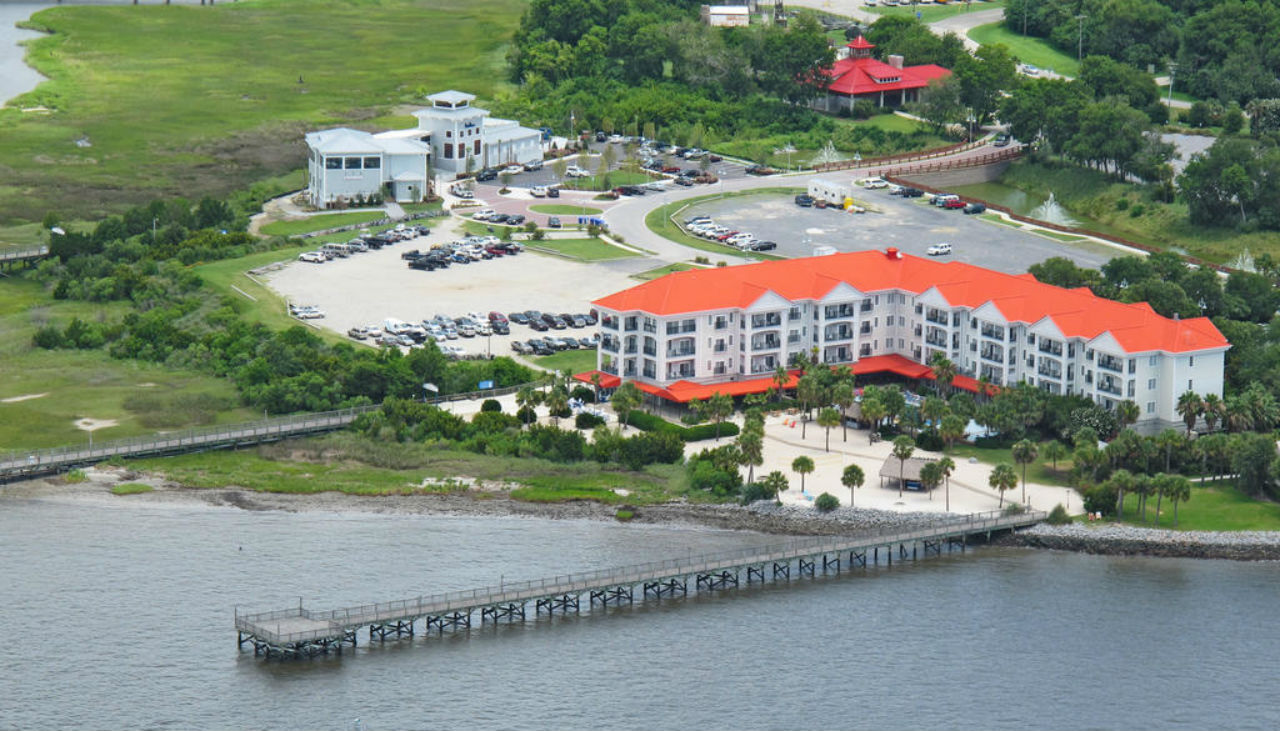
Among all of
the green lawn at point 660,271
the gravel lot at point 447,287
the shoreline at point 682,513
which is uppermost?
the green lawn at point 660,271

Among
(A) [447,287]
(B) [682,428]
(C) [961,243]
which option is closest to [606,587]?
(B) [682,428]

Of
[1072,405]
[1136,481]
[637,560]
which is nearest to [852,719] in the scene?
[637,560]

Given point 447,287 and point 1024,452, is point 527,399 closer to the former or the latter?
point 1024,452

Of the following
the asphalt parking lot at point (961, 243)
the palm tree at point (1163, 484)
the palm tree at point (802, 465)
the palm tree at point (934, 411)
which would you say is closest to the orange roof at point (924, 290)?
the palm tree at point (934, 411)

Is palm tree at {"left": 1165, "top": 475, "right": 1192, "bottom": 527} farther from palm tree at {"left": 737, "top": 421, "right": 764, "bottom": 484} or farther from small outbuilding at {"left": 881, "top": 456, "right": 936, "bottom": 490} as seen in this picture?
palm tree at {"left": 737, "top": 421, "right": 764, "bottom": 484}

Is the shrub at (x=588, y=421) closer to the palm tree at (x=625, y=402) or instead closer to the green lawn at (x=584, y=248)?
the palm tree at (x=625, y=402)

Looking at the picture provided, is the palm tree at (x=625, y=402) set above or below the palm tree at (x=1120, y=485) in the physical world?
above
